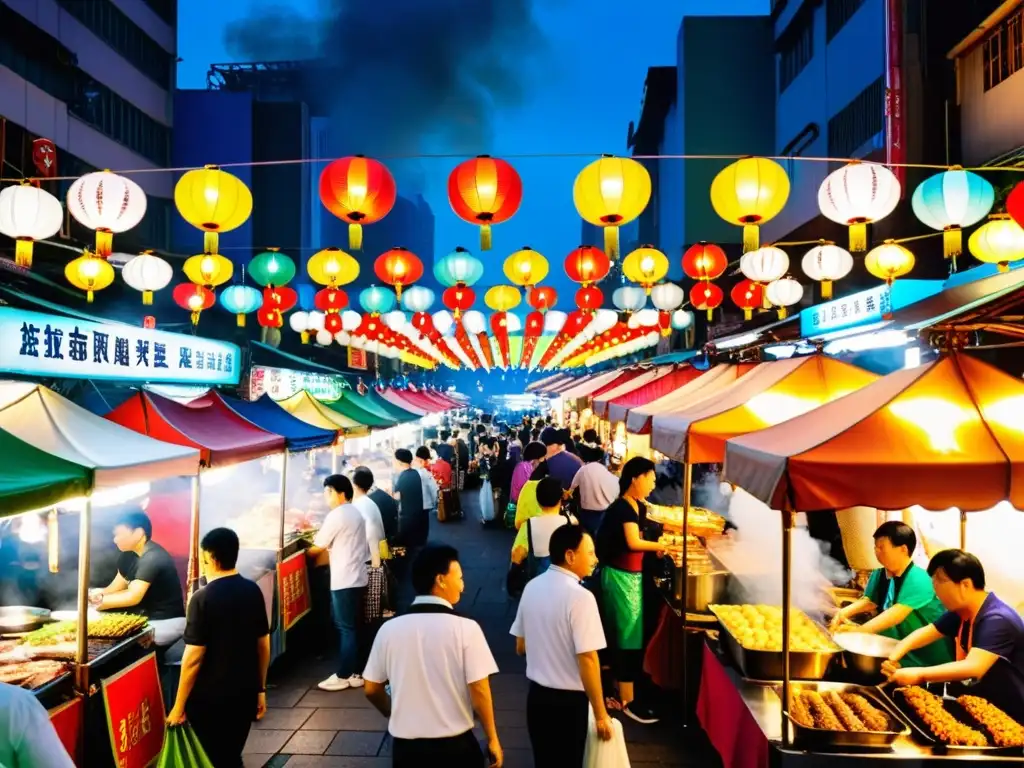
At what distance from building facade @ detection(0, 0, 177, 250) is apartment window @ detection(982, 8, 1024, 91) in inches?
724

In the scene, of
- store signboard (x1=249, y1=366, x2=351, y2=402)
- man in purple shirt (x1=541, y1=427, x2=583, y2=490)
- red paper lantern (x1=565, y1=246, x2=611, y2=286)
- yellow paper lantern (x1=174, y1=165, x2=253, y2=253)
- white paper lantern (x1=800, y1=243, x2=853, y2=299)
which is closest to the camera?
yellow paper lantern (x1=174, y1=165, x2=253, y2=253)

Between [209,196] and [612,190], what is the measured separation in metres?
4.20

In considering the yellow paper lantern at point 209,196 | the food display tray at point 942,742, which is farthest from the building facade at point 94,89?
the food display tray at point 942,742

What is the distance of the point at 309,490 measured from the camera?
1326 cm

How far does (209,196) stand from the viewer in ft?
24.2

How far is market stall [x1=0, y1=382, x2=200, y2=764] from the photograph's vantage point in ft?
13.8

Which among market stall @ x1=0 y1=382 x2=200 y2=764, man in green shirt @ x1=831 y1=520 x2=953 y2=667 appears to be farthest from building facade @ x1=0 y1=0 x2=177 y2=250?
man in green shirt @ x1=831 y1=520 x2=953 y2=667

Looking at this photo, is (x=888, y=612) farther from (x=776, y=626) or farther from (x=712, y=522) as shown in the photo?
(x=712, y=522)

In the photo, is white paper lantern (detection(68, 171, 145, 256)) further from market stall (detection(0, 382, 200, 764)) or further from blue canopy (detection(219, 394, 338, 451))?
market stall (detection(0, 382, 200, 764))

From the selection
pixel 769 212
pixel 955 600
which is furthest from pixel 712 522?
pixel 955 600

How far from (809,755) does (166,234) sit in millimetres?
33398

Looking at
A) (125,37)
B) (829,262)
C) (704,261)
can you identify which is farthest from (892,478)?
(125,37)

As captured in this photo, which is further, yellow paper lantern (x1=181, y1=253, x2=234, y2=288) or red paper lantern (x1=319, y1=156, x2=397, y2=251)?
yellow paper lantern (x1=181, y1=253, x2=234, y2=288)

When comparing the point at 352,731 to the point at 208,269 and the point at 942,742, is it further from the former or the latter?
the point at 208,269
